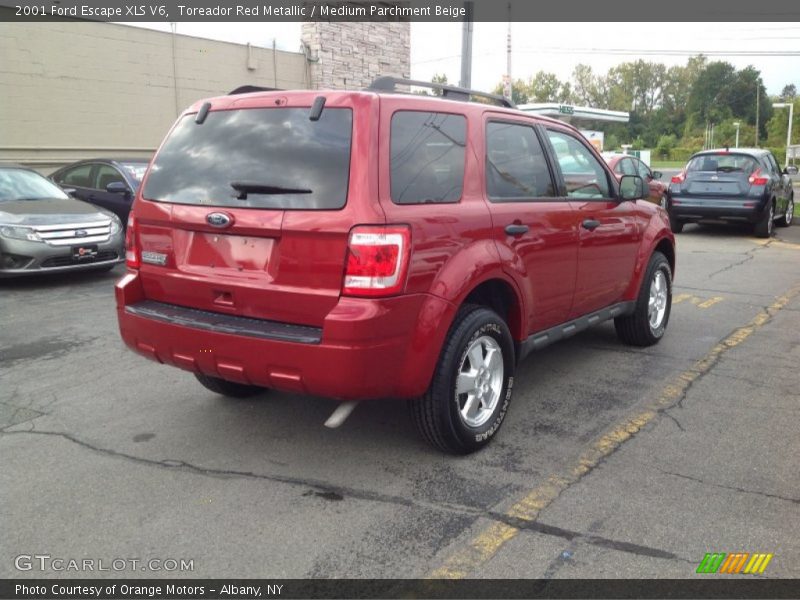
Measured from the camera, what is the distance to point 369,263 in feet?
11.1

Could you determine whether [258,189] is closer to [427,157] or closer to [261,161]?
[261,161]

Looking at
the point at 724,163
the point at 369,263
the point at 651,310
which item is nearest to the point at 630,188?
the point at 651,310

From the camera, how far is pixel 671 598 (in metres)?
2.76

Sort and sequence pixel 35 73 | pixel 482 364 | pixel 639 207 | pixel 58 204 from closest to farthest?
pixel 482 364 → pixel 639 207 → pixel 58 204 → pixel 35 73

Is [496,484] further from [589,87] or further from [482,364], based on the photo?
[589,87]

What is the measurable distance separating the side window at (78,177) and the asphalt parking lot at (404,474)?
6416 millimetres

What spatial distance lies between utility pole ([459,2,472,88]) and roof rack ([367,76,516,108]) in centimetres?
1428

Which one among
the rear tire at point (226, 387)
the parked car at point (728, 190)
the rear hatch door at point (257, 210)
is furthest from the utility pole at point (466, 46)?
the rear hatch door at point (257, 210)

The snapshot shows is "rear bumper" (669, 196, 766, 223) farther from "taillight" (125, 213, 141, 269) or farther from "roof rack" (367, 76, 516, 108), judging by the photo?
"taillight" (125, 213, 141, 269)

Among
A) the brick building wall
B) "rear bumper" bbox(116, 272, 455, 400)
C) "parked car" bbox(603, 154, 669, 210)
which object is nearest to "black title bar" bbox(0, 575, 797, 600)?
"rear bumper" bbox(116, 272, 455, 400)

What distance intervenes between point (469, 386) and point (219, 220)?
1569mm

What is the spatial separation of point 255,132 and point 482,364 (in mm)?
1739

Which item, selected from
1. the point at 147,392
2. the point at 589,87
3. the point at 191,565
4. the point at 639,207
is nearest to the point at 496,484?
the point at 191,565

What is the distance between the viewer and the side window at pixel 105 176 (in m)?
11.2
